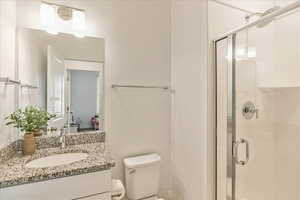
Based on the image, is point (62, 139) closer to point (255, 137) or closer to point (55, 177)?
point (55, 177)

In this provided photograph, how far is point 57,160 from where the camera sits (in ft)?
4.95

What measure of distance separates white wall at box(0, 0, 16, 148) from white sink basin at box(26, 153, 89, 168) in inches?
9.8

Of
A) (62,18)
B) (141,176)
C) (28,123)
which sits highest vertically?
(62,18)

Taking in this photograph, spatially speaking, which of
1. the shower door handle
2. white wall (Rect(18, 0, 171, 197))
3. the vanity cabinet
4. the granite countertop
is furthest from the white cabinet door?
the shower door handle

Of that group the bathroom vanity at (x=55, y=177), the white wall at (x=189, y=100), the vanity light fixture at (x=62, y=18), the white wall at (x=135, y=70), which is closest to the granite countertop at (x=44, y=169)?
the bathroom vanity at (x=55, y=177)

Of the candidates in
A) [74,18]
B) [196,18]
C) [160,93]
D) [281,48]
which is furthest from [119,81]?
[281,48]

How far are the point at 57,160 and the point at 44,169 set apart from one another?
326mm

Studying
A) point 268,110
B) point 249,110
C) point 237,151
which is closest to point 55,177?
point 237,151

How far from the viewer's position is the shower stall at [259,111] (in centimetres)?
175

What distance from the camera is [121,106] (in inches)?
78.9

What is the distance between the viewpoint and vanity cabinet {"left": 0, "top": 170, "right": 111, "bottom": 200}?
1.09 m

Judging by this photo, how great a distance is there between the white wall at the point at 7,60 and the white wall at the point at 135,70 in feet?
1.65

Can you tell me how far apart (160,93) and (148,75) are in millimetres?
246

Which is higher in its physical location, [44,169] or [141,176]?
[44,169]
